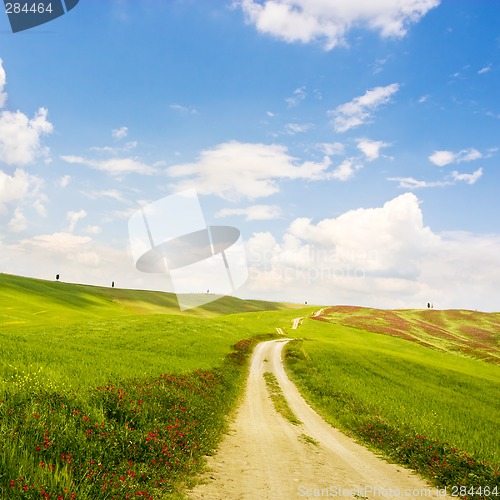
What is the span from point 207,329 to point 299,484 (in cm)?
4641

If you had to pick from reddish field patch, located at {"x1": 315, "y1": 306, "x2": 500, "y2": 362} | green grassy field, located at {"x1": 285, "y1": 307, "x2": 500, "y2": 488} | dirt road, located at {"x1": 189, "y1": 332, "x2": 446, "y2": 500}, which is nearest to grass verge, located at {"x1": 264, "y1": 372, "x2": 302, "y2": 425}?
dirt road, located at {"x1": 189, "y1": 332, "x2": 446, "y2": 500}

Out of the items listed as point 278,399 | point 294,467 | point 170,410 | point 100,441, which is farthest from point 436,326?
point 100,441

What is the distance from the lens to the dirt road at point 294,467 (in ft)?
30.8

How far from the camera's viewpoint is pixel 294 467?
1123cm

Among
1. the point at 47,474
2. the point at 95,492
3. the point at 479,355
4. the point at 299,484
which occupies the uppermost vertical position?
the point at 47,474

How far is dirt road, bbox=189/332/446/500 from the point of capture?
30.8 feet

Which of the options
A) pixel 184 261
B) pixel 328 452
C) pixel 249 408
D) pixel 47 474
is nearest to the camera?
pixel 47 474

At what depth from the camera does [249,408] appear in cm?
1983

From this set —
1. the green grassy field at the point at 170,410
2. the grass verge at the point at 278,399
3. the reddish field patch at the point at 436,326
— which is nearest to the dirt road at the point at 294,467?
the green grassy field at the point at 170,410

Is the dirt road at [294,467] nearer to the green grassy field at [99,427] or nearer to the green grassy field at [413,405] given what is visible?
the green grassy field at [99,427]

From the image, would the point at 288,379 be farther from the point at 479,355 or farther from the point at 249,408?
the point at 479,355

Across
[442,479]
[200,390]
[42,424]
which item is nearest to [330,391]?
[200,390]

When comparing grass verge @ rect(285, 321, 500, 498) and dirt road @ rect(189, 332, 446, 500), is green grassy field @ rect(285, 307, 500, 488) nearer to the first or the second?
grass verge @ rect(285, 321, 500, 498)

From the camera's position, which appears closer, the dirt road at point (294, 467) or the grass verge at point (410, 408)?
the dirt road at point (294, 467)
